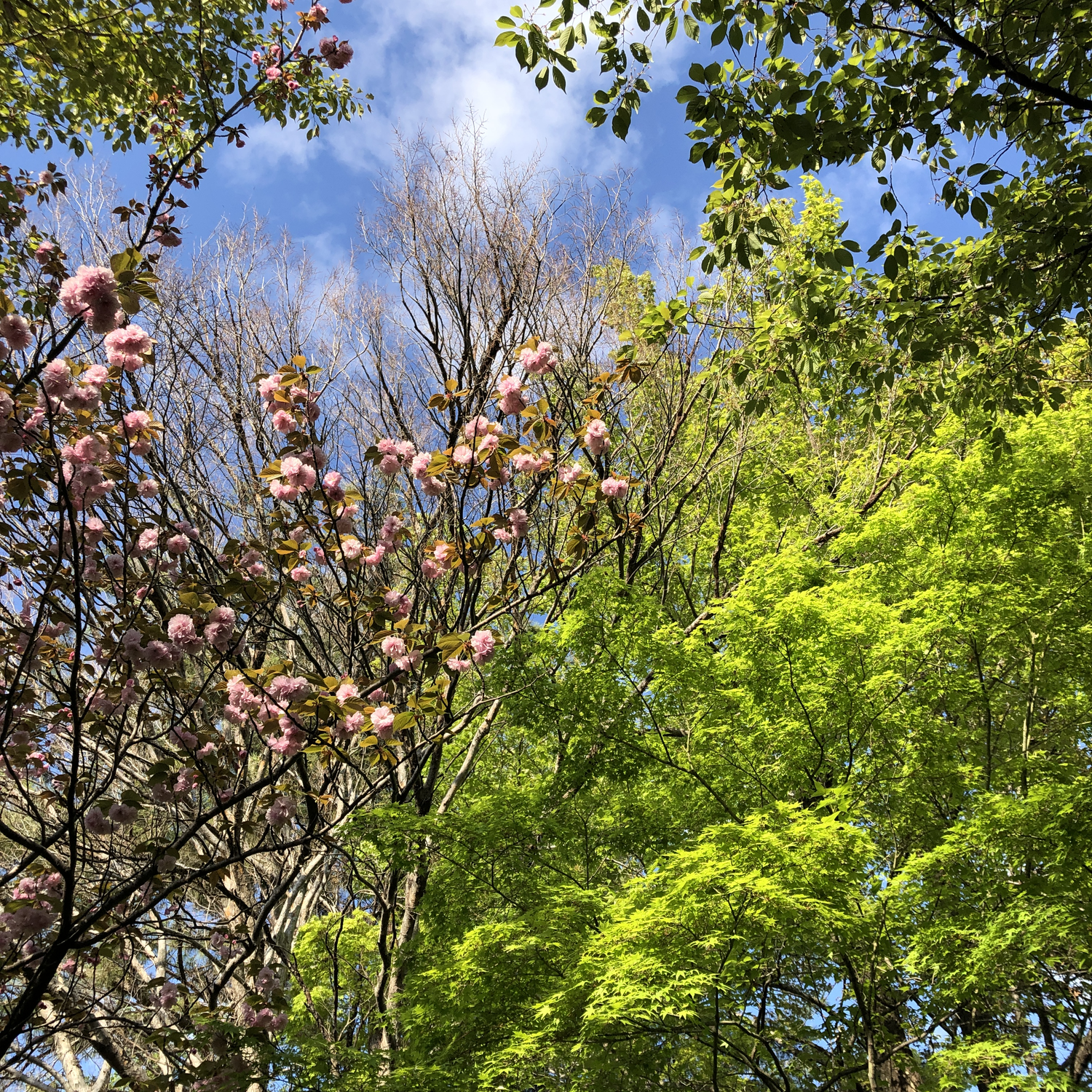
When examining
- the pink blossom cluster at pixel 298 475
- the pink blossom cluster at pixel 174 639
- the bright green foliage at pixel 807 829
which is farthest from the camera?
the bright green foliage at pixel 807 829

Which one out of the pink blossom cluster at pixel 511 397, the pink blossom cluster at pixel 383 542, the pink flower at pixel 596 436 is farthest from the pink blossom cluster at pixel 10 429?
the pink flower at pixel 596 436

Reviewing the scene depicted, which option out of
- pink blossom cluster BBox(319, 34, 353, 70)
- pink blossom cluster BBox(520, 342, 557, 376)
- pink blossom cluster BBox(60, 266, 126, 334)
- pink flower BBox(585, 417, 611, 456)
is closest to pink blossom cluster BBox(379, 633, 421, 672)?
pink flower BBox(585, 417, 611, 456)

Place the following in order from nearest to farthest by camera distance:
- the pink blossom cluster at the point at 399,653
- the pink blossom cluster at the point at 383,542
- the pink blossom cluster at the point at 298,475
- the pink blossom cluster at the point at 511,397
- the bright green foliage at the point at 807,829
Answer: the pink blossom cluster at the point at 298,475 → the pink blossom cluster at the point at 399,653 → the pink blossom cluster at the point at 383,542 → the pink blossom cluster at the point at 511,397 → the bright green foliage at the point at 807,829

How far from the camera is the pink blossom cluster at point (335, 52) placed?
4797mm

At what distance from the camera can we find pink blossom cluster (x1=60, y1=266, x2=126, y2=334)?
9.52 feet

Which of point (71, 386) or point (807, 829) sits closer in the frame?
point (71, 386)

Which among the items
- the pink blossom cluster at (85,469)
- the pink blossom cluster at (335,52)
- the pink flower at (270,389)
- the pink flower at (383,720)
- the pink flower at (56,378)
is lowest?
the pink flower at (383,720)

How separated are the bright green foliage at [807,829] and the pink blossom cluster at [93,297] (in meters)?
2.85

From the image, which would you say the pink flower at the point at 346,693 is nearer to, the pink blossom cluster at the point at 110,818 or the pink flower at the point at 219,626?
the pink flower at the point at 219,626

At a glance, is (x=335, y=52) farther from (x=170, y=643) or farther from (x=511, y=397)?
(x=170, y=643)

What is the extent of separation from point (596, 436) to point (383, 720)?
1.98m

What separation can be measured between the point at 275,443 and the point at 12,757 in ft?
11.5

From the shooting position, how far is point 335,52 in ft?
15.8

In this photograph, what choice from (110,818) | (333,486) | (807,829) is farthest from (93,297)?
(807,829)
